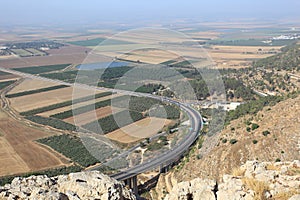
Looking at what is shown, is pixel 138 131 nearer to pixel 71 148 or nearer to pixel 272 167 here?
pixel 71 148

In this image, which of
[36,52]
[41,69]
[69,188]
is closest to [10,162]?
[69,188]

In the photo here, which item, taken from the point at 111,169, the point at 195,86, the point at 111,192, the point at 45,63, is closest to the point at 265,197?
the point at 111,192

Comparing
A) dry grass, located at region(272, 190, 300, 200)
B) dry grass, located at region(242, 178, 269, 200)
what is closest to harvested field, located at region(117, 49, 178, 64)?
dry grass, located at region(242, 178, 269, 200)

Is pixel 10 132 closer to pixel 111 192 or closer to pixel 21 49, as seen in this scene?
pixel 111 192

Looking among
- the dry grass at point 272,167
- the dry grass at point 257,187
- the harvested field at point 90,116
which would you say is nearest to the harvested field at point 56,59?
the harvested field at point 90,116

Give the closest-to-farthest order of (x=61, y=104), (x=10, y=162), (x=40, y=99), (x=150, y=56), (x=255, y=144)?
(x=255, y=144) → (x=10, y=162) → (x=61, y=104) → (x=40, y=99) → (x=150, y=56)

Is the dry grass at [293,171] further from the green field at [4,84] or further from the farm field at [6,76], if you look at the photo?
the farm field at [6,76]

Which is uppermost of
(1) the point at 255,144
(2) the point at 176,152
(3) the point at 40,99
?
(1) the point at 255,144
